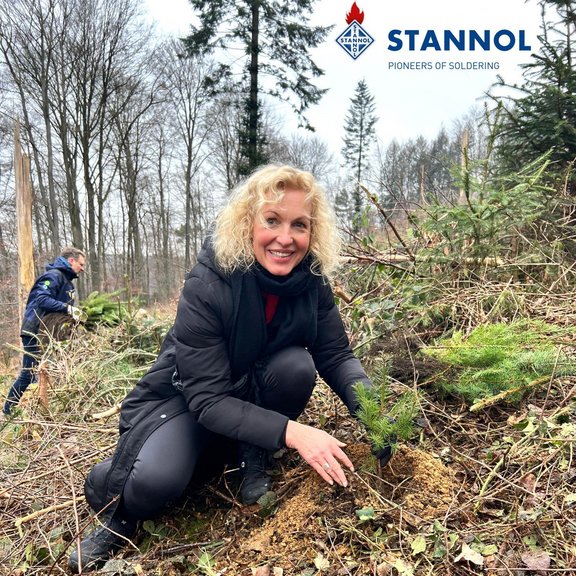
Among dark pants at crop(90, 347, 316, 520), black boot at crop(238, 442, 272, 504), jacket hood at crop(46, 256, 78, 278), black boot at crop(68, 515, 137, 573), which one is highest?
jacket hood at crop(46, 256, 78, 278)

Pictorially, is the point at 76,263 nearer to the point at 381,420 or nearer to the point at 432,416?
the point at 432,416

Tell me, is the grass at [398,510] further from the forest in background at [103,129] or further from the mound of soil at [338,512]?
the forest in background at [103,129]

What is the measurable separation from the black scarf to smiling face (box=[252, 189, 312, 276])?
0.05 metres

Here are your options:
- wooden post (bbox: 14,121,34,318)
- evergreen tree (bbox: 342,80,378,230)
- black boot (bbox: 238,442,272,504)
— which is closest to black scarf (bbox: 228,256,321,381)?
black boot (bbox: 238,442,272,504)

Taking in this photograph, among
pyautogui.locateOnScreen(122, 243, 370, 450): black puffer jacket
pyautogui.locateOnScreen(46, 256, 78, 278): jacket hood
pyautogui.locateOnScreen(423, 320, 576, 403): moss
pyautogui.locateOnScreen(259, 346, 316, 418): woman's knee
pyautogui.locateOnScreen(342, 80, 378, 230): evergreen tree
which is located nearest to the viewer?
pyautogui.locateOnScreen(122, 243, 370, 450): black puffer jacket

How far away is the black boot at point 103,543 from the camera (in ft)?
5.46

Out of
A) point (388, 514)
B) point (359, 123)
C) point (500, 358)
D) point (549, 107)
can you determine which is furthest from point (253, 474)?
point (359, 123)

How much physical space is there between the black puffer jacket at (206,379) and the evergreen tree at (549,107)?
350cm

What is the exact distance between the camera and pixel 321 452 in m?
1.52

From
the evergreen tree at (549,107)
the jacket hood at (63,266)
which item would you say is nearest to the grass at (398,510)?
the evergreen tree at (549,107)

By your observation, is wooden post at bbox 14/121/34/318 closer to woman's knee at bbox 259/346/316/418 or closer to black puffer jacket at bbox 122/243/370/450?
black puffer jacket at bbox 122/243/370/450

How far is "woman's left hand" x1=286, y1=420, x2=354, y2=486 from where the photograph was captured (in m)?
1.51

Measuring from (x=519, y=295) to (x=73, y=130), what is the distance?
16759 millimetres

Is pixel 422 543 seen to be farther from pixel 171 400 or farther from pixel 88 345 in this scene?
pixel 88 345
